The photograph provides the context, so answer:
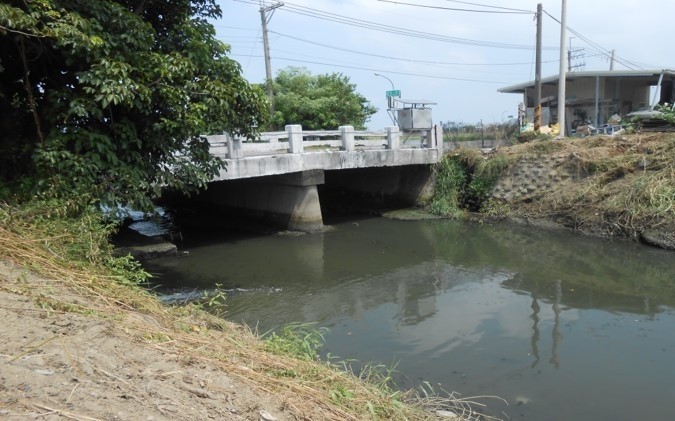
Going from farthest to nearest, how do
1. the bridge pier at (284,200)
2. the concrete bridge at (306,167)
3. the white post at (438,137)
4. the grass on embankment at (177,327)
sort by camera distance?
the white post at (438,137) < the bridge pier at (284,200) < the concrete bridge at (306,167) < the grass on embankment at (177,327)

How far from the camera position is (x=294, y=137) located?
14.3 metres

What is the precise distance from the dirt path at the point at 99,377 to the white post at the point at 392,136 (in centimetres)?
1385

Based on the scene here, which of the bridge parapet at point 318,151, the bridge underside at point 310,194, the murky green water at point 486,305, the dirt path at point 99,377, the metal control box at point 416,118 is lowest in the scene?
the murky green water at point 486,305

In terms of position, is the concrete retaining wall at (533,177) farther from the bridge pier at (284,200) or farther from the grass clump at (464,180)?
the bridge pier at (284,200)

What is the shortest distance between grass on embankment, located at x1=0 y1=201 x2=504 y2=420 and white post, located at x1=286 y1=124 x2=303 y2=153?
26.4 ft

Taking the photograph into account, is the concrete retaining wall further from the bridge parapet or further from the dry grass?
the bridge parapet

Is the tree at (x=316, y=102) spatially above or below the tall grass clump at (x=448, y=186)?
above

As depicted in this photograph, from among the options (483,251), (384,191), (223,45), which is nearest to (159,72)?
(223,45)

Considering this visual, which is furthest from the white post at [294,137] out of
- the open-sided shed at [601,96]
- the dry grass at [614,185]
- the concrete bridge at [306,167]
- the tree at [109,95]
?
the open-sided shed at [601,96]

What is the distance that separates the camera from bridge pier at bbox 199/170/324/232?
15242mm

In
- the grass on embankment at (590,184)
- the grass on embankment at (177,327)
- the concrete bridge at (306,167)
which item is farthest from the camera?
the concrete bridge at (306,167)

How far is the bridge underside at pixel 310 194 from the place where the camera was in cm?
1542

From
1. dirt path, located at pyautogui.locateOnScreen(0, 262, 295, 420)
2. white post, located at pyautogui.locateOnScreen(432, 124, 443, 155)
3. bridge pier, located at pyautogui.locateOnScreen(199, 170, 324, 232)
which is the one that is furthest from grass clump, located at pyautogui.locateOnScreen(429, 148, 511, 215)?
dirt path, located at pyautogui.locateOnScreen(0, 262, 295, 420)

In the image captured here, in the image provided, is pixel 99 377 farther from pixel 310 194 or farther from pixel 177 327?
pixel 310 194
